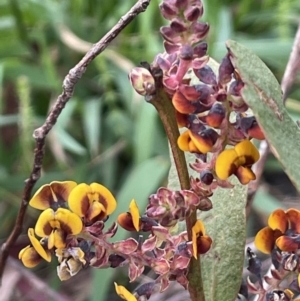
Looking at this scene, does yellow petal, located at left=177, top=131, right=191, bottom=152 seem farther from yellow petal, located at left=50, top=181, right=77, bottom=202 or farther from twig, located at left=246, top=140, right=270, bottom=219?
twig, located at left=246, top=140, right=270, bottom=219

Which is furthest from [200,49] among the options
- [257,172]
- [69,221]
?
[257,172]

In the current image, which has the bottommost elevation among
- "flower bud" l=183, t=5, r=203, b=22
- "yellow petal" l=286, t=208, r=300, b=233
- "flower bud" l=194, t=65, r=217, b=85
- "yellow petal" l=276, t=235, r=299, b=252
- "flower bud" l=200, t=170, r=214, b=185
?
"yellow petal" l=276, t=235, r=299, b=252

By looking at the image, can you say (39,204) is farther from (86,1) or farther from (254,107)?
(86,1)

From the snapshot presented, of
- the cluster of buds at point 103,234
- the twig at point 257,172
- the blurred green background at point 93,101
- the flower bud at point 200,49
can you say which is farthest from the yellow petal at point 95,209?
the blurred green background at point 93,101

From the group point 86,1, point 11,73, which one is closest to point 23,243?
point 11,73

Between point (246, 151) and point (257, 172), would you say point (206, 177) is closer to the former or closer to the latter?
point (246, 151)

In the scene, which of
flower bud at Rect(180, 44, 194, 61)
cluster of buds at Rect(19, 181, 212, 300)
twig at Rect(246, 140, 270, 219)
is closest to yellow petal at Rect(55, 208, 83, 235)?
cluster of buds at Rect(19, 181, 212, 300)

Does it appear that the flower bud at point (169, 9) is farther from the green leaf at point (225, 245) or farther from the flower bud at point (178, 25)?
the green leaf at point (225, 245)
